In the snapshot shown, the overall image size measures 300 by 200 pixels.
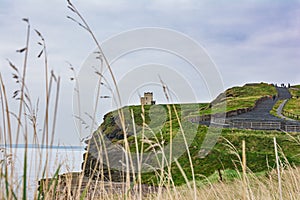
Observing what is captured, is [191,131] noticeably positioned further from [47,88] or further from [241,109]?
[47,88]

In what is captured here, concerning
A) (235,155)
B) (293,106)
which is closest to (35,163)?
(235,155)

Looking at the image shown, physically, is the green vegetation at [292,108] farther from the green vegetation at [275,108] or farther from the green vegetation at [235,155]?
the green vegetation at [235,155]

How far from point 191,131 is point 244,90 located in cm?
1905

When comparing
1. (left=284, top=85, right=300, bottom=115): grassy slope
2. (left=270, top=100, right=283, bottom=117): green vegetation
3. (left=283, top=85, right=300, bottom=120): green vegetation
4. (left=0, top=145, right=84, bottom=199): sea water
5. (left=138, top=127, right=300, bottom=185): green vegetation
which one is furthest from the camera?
(left=284, top=85, right=300, bottom=115): grassy slope

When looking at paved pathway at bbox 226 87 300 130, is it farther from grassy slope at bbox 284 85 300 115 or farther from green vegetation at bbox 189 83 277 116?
green vegetation at bbox 189 83 277 116

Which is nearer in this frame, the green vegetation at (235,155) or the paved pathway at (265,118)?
the green vegetation at (235,155)

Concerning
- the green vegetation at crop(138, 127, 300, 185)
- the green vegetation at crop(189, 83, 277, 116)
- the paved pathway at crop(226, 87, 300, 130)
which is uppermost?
the green vegetation at crop(189, 83, 277, 116)

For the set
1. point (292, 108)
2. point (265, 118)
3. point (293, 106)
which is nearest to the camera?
point (265, 118)

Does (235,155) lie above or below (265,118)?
below

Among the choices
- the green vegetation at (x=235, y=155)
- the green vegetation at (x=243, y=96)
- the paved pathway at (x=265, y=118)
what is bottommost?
the green vegetation at (x=235, y=155)

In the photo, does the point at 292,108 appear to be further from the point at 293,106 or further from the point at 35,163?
the point at 35,163

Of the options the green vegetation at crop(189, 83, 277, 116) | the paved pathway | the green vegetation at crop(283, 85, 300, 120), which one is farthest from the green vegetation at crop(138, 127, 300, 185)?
the green vegetation at crop(283, 85, 300, 120)

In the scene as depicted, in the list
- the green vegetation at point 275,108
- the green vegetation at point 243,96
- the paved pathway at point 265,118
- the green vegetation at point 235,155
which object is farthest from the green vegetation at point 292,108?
the green vegetation at point 235,155

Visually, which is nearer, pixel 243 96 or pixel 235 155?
pixel 235 155
